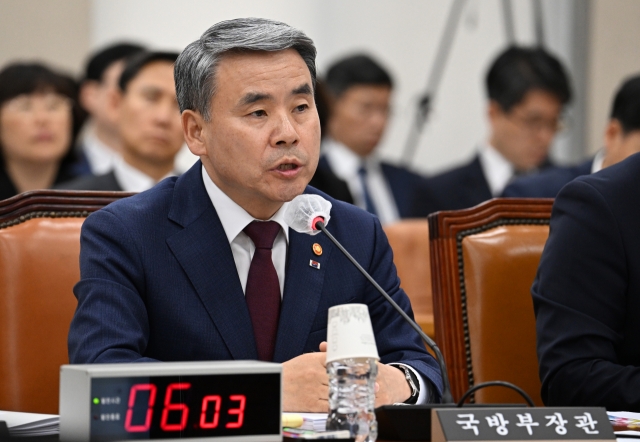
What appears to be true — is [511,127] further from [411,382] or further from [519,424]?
[519,424]

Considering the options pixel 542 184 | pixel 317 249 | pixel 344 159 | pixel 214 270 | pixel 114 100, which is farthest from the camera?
pixel 344 159

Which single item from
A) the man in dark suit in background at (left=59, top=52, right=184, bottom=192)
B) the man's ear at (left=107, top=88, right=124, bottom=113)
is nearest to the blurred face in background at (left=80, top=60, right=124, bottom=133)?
the man's ear at (left=107, top=88, right=124, bottom=113)

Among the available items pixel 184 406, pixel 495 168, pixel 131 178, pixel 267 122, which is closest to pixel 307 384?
pixel 184 406

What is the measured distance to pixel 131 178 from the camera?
3.78 meters

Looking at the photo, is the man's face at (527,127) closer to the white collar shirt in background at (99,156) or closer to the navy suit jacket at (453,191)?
the navy suit jacket at (453,191)

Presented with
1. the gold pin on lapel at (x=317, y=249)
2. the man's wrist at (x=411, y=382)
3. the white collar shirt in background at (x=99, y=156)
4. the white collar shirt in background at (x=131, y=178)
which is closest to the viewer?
the man's wrist at (x=411, y=382)

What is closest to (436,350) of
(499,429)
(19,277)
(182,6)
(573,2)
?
(499,429)

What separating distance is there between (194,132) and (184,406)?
34.8 inches

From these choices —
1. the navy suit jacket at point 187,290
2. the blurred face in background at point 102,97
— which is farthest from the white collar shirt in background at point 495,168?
the navy suit jacket at point 187,290

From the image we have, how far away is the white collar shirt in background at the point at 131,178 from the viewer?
372 cm

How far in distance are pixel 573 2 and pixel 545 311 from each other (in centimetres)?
467

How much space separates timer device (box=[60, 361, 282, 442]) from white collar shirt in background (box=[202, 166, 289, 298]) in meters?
0.66

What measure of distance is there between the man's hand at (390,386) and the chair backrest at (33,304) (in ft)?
2.38

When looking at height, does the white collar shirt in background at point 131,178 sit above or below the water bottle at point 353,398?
above
